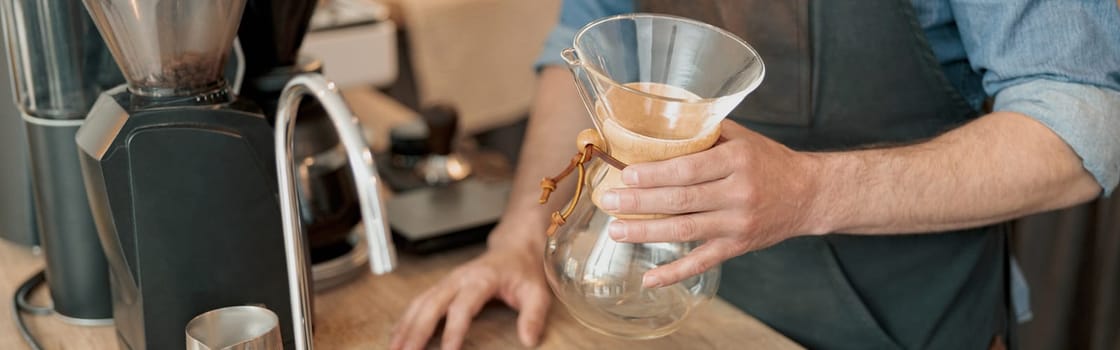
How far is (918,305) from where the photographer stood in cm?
120

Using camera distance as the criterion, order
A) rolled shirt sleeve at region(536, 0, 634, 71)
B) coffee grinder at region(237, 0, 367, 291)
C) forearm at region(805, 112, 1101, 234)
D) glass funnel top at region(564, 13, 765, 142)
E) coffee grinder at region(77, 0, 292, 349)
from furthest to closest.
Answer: rolled shirt sleeve at region(536, 0, 634, 71) < coffee grinder at region(237, 0, 367, 291) < forearm at region(805, 112, 1101, 234) < coffee grinder at region(77, 0, 292, 349) < glass funnel top at region(564, 13, 765, 142)

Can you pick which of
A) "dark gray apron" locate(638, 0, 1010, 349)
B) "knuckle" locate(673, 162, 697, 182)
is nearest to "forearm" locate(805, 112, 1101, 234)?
"dark gray apron" locate(638, 0, 1010, 349)

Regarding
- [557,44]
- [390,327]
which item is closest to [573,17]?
[557,44]

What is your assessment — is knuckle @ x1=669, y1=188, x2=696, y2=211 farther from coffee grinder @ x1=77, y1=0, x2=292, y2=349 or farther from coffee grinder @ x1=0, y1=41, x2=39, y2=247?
coffee grinder @ x1=0, y1=41, x2=39, y2=247

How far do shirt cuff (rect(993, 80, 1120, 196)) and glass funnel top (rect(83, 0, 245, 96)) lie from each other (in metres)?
0.70

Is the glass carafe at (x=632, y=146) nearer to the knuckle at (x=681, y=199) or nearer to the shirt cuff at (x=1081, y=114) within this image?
the knuckle at (x=681, y=199)

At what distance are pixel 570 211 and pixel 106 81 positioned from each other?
1.61 feet

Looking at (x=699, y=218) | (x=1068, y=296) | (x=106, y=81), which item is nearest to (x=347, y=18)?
(x=106, y=81)

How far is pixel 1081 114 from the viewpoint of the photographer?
99 centimetres

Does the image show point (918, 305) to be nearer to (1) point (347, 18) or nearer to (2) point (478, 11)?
(1) point (347, 18)

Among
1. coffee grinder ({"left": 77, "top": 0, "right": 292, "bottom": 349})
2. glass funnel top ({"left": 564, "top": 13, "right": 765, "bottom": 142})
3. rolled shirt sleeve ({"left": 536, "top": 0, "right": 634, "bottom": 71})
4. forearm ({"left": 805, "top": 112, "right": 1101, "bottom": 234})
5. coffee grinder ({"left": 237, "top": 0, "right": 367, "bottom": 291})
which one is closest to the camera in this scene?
glass funnel top ({"left": 564, "top": 13, "right": 765, "bottom": 142})

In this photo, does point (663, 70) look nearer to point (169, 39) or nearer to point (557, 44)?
point (169, 39)

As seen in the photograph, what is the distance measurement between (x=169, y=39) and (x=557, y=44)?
1.87 ft

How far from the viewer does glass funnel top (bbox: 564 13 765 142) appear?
747 millimetres
